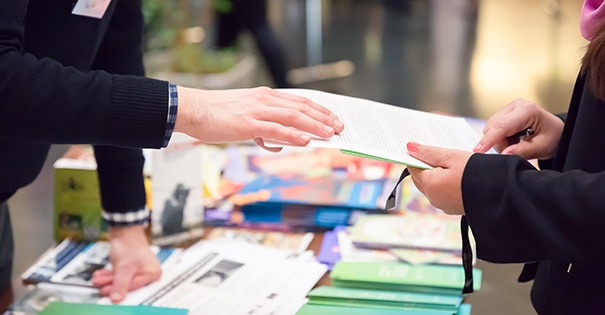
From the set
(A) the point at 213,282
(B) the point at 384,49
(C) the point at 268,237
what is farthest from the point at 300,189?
(B) the point at 384,49

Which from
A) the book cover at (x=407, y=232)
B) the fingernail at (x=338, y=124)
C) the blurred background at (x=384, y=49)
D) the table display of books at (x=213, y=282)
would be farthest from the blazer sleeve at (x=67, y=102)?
the blurred background at (x=384, y=49)

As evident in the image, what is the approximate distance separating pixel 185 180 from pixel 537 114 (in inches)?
26.6

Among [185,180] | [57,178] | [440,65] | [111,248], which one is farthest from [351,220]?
[440,65]

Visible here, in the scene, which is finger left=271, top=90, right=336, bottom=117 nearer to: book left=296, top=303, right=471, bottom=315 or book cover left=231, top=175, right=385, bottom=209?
book left=296, top=303, right=471, bottom=315

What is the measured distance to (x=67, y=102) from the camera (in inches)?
45.0

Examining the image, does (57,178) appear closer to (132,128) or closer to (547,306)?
(132,128)

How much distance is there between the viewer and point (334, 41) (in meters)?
6.53

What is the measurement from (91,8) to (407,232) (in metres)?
0.71

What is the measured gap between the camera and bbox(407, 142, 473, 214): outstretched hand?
1126mm

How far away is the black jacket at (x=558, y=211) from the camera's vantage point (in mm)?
1041

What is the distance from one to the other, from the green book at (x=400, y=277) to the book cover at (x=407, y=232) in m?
0.09

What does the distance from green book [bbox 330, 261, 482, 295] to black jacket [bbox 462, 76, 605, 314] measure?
0.26 meters

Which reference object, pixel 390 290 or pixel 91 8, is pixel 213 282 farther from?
pixel 91 8

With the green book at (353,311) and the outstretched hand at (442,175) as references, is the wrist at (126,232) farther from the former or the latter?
the outstretched hand at (442,175)
